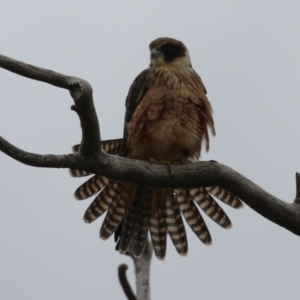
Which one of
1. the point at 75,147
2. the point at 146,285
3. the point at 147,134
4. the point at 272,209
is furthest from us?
the point at 147,134

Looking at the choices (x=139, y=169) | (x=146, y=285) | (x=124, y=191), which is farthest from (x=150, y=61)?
(x=146, y=285)

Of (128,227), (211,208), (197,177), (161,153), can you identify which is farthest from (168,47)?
(197,177)

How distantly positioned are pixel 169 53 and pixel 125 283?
255 cm

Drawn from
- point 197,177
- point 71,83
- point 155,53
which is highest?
point 155,53

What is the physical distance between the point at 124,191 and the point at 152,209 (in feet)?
0.86

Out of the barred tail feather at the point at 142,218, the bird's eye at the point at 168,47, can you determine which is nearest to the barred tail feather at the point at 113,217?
the barred tail feather at the point at 142,218

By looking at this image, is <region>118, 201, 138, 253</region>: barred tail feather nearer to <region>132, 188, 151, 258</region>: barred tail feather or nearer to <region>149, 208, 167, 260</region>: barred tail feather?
<region>132, 188, 151, 258</region>: barred tail feather

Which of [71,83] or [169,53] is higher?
[169,53]

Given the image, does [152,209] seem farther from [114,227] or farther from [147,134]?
[147,134]

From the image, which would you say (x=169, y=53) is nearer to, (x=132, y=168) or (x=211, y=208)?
(x=211, y=208)

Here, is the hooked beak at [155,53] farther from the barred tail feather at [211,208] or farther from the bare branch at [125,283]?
the bare branch at [125,283]

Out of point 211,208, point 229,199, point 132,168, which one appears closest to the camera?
point 132,168

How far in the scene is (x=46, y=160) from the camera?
136 inches

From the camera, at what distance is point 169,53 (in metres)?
5.50
